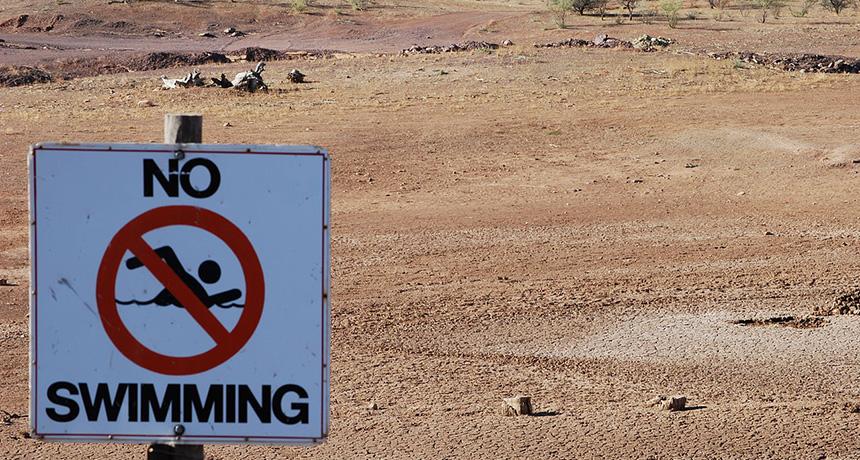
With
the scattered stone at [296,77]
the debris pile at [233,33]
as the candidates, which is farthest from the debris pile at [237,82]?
the debris pile at [233,33]

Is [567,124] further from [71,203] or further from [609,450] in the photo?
[71,203]

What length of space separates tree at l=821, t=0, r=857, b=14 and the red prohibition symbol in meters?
45.2

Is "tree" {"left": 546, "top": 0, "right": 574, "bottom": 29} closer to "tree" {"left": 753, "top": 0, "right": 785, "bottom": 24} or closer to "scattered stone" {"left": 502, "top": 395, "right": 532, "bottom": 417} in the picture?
"tree" {"left": 753, "top": 0, "right": 785, "bottom": 24}

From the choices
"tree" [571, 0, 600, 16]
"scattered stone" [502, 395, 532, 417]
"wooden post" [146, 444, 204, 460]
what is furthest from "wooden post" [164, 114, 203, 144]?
"tree" [571, 0, 600, 16]

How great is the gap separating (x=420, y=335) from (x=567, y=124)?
11.2 metres

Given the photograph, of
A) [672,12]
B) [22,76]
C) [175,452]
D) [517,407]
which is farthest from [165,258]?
[672,12]

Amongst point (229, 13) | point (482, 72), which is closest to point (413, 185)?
point (482, 72)

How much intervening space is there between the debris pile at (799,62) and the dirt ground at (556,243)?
972mm

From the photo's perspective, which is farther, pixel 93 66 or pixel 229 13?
pixel 229 13

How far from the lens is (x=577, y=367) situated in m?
7.91

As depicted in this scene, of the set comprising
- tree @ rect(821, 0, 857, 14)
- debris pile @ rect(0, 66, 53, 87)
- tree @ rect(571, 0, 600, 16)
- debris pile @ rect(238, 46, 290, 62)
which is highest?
tree @ rect(821, 0, 857, 14)

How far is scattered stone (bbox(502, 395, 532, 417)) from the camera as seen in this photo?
21.6 ft

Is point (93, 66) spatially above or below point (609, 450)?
above

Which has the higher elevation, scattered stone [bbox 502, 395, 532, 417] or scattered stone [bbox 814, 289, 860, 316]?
scattered stone [bbox 814, 289, 860, 316]
